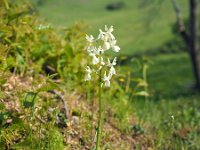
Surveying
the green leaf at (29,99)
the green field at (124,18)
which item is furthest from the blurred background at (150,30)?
the green leaf at (29,99)

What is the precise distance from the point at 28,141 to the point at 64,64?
2061mm

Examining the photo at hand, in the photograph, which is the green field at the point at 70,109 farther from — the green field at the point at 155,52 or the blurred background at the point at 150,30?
the blurred background at the point at 150,30

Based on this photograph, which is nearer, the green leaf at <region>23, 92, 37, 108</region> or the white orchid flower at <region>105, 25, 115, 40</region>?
the white orchid flower at <region>105, 25, 115, 40</region>

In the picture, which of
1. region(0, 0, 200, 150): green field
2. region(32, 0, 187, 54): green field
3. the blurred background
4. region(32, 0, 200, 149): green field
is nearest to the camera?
region(0, 0, 200, 150): green field

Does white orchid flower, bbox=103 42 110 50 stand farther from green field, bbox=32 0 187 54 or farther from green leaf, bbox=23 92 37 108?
green field, bbox=32 0 187 54

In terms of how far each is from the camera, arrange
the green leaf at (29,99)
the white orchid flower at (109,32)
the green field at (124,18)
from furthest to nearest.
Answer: the green field at (124,18), the green leaf at (29,99), the white orchid flower at (109,32)

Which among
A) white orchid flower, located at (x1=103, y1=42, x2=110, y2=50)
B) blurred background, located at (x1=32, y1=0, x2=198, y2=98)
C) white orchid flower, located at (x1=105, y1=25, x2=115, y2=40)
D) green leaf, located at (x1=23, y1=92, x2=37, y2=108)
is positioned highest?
blurred background, located at (x1=32, y1=0, x2=198, y2=98)

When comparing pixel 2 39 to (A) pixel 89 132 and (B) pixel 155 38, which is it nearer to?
(A) pixel 89 132

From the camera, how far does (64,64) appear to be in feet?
17.1

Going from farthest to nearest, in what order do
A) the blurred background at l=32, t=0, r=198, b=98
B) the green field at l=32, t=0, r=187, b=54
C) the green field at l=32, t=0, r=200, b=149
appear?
the green field at l=32, t=0, r=187, b=54 → the blurred background at l=32, t=0, r=198, b=98 → the green field at l=32, t=0, r=200, b=149

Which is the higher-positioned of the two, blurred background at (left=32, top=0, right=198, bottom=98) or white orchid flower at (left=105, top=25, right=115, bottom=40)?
blurred background at (left=32, top=0, right=198, bottom=98)

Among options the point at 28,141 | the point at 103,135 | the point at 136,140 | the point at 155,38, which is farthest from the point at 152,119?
the point at 155,38

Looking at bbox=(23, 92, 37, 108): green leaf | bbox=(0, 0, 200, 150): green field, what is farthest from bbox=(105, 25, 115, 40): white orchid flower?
bbox=(23, 92, 37, 108): green leaf

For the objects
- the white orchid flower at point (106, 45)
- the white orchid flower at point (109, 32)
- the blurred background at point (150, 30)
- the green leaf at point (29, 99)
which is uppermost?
the blurred background at point (150, 30)
